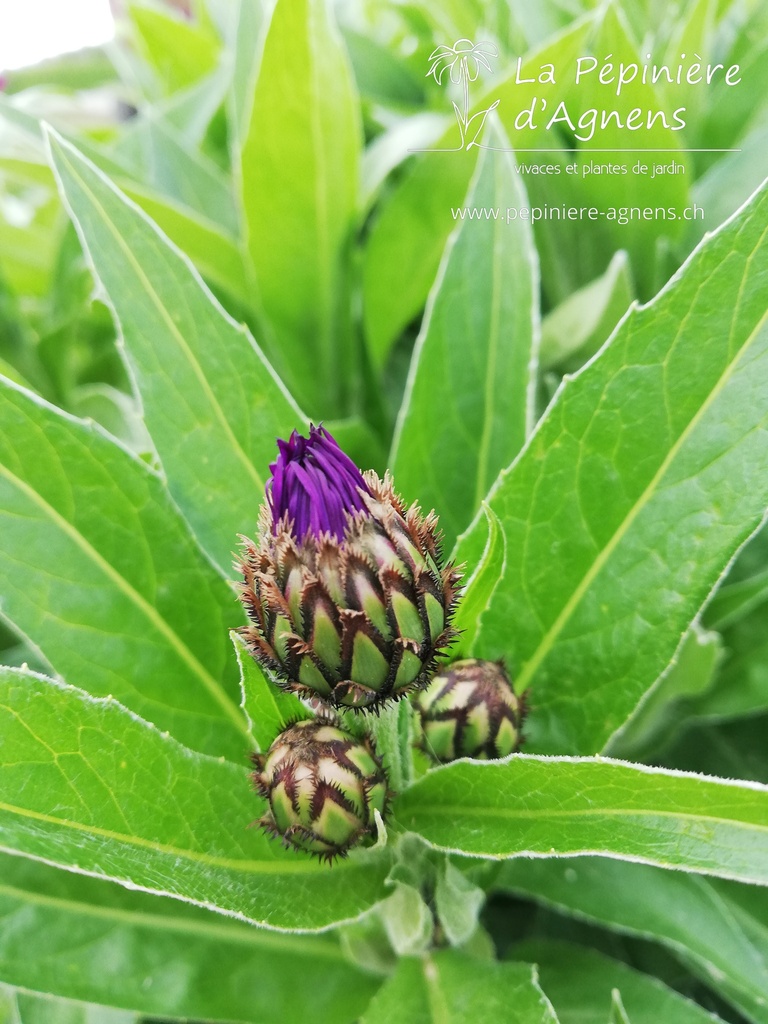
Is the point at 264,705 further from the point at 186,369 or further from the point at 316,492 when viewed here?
the point at 186,369

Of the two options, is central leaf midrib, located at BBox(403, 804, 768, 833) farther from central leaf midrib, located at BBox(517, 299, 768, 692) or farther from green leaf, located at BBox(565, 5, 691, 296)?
green leaf, located at BBox(565, 5, 691, 296)

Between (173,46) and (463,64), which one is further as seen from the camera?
(173,46)

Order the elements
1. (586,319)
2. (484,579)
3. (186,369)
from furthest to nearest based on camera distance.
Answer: (586,319) → (186,369) → (484,579)

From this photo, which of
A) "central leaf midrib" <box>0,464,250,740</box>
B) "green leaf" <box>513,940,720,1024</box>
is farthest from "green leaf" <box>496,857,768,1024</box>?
"central leaf midrib" <box>0,464,250,740</box>

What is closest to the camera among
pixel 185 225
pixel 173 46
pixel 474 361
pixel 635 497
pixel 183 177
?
pixel 635 497

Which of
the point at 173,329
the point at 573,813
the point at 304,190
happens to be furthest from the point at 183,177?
the point at 573,813

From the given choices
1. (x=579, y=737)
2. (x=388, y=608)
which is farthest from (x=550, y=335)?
(x=388, y=608)
